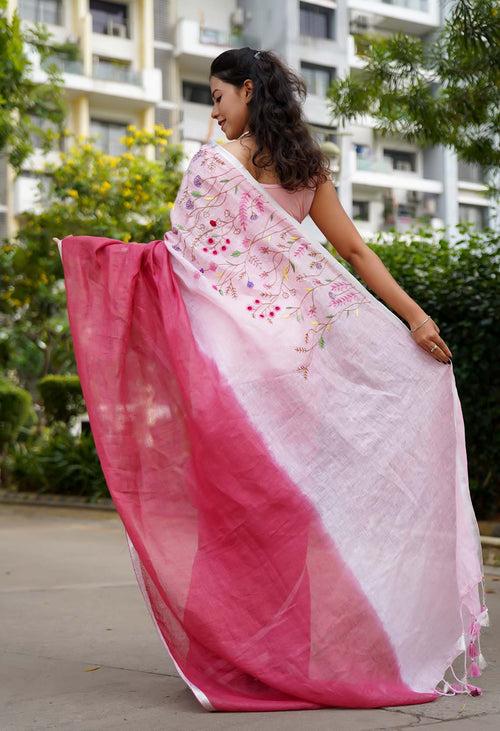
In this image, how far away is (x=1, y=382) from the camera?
690 inches

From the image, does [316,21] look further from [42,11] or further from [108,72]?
[42,11]

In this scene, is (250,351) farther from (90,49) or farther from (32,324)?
(90,49)

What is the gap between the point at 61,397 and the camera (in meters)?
15.7

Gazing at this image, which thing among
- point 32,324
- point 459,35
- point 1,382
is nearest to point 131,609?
point 459,35

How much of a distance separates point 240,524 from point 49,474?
1041 cm

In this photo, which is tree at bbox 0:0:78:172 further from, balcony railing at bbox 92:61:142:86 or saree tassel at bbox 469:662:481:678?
balcony railing at bbox 92:61:142:86

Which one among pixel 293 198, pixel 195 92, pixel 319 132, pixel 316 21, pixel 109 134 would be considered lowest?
pixel 293 198

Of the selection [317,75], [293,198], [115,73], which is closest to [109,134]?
[115,73]

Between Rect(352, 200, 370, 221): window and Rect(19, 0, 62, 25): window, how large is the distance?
41.0 feet

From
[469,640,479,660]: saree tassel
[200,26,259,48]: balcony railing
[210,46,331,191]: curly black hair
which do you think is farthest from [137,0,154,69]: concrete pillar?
[469,640,479,660]: saree tassel

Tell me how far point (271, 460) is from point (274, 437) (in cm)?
7

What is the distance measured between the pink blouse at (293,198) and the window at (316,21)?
3678 cm

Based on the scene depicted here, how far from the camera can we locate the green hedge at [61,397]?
15.6 meters

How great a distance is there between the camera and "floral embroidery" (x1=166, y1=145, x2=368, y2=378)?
3428 mm
